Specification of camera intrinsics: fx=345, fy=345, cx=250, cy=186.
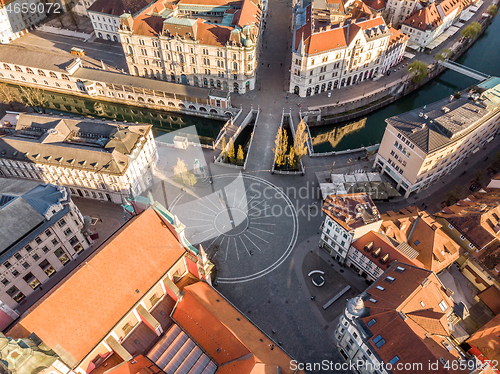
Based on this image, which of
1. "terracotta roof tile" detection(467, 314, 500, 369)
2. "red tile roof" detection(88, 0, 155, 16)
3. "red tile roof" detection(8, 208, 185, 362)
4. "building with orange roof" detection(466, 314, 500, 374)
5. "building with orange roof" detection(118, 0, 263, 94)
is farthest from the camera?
"red tile roof" detection(88, 0, 155, 16)

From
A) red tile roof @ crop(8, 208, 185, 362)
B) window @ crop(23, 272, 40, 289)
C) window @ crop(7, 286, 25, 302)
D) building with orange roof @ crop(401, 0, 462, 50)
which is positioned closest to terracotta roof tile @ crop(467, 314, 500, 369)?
red tile roof @ crop(8, 208, 185, 362)

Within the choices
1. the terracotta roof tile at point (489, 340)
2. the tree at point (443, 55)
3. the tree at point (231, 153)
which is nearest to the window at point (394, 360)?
the terracotta roof tile at point (489, 340)

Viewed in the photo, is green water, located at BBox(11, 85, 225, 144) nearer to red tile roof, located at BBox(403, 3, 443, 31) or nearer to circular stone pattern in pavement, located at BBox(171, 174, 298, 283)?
circular stone pattern in pavement, located at BBox(171, 174, 298, 283)

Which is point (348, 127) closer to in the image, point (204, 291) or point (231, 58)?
point (231, 58)

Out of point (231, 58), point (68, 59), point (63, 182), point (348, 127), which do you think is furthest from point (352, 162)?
point (68, 59)

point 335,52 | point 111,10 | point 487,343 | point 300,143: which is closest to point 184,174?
point 300,143

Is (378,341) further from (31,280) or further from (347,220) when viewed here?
(31,280)
